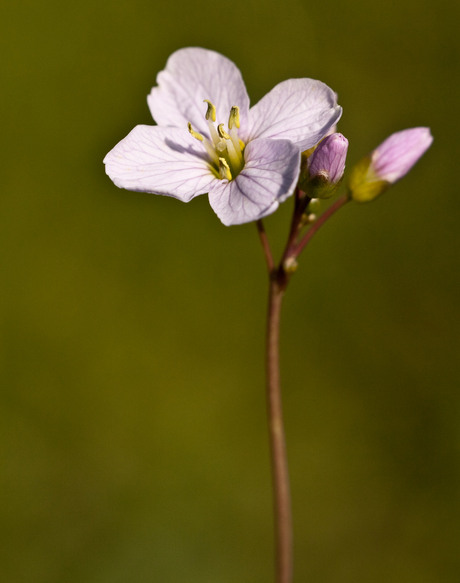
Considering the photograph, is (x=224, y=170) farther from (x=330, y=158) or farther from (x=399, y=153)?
(x=399, y=153)

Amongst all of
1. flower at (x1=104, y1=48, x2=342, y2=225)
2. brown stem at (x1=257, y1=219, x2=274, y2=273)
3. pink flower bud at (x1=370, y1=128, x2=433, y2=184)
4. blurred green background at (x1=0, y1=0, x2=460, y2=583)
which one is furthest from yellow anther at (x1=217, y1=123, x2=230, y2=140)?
blurred green background at (x1=0, y1=0, x2=460, y2=583)

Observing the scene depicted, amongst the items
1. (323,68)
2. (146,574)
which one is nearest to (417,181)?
(323,68)

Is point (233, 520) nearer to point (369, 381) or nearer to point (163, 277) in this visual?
point (369, 381)

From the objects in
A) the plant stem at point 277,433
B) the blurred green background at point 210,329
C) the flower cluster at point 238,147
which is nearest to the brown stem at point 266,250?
the plant stem at point 277,433

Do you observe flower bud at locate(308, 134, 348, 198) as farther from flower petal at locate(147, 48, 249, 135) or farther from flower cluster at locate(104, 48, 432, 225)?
flower petal at locate(147, 48, 249, 135)

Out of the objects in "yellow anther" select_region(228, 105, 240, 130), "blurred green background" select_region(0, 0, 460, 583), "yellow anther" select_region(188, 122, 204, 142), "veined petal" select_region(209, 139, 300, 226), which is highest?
"yellow anther" select_region(228, 105, 240, 130)

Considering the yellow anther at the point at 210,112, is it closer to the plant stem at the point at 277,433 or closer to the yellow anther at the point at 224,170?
the yellow anther at the point at 224,170
